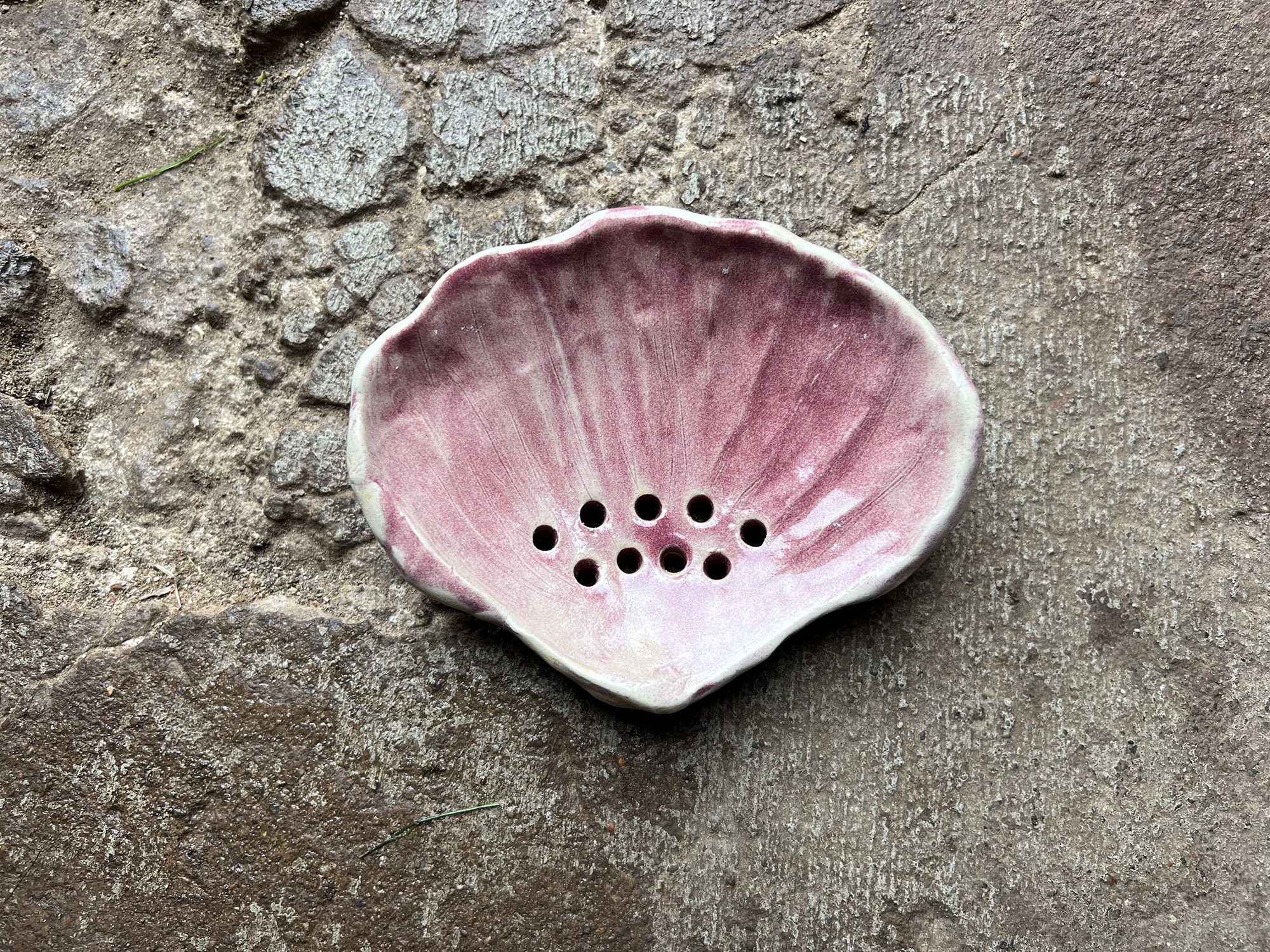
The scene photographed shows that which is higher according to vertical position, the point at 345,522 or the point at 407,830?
the point at 345,522

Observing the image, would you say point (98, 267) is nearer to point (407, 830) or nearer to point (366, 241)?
point (366, 241)

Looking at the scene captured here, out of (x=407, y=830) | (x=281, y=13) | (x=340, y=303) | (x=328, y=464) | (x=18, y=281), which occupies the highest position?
(x=281, y=13)

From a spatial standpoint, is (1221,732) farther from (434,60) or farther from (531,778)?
(434,60)

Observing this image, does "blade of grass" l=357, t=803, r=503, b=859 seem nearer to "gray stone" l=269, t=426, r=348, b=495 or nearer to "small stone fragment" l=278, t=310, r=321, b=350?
"gray stone" l=269, t=426, r=348, b=495

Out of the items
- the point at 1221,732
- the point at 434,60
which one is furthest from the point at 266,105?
the point at 1221,732

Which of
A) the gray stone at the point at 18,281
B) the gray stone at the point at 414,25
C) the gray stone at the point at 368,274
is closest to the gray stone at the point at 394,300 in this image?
the gray stone at the point at 368,274

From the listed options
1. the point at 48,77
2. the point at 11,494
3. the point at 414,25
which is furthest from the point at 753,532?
the point at 48,77

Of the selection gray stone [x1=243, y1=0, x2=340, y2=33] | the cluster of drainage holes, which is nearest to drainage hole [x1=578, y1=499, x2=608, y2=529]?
the cluster of drainage holes
